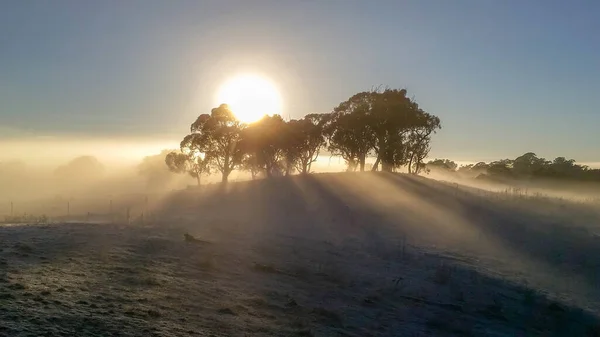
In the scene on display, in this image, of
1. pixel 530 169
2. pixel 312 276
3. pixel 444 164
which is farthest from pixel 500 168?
pixel 312 276

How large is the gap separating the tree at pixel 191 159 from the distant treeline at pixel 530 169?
162ft

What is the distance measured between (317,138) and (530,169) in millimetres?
53810

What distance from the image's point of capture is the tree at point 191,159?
74750mm

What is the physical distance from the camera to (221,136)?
72.8m

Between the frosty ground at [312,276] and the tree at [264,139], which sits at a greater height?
the tree at [264,139]

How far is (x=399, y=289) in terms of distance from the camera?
19281mm

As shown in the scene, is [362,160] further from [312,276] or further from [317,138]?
[312,276]

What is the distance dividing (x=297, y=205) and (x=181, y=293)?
93.4 feet

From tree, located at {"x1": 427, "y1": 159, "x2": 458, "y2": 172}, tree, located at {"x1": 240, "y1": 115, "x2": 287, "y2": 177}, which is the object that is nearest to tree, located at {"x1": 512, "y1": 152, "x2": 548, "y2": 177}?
tree, located at {"x1": 427, "y1": 159, "x2": 458, "y2": 172}

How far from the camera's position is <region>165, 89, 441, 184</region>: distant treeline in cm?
6550

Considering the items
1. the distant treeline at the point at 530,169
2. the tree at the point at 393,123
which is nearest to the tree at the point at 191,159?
the tree at the point at 393,123

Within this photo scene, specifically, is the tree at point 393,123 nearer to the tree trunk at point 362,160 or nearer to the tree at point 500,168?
the tree trunk at point 362,160

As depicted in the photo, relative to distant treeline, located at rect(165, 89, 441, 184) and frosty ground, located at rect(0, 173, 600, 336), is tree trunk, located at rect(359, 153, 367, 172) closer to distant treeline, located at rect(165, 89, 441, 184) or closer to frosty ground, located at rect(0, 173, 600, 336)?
distant treeline, located at rect(165, 89, 441, 184)

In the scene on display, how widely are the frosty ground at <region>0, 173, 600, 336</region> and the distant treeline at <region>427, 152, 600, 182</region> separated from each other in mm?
64881
